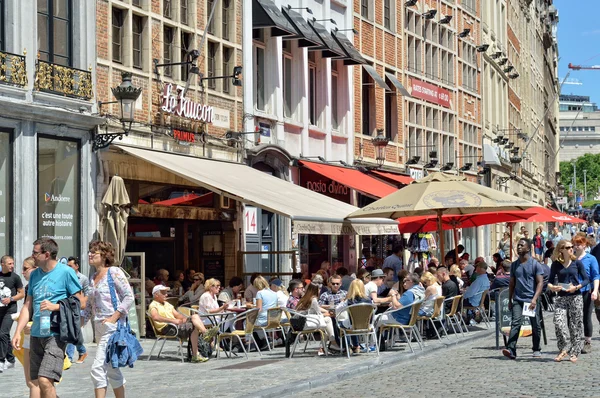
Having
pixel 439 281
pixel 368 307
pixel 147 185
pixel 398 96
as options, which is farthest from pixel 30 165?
pixel 398 96

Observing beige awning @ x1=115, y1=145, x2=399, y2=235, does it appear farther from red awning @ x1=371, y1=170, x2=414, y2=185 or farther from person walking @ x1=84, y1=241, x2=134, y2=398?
person walking @ x1=84, y1=241, x2=134, y2=398

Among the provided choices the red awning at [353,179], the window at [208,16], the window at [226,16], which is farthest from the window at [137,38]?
the red awning at [353,179]

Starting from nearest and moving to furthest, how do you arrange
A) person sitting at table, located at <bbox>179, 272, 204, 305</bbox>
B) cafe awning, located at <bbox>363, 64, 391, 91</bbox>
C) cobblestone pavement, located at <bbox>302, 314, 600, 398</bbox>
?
cobblestone pavement, located at <bbox>302, 314, 600, 398</bbox> < person sitting at table, located at <bbox>179, 272, 204, 305</bbox> < cafe awning, located at <bbox>363, 64, 391, 91</bbox>

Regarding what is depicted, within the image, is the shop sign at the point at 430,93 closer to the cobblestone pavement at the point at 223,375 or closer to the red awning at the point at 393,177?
the red awning at the point at 393,177

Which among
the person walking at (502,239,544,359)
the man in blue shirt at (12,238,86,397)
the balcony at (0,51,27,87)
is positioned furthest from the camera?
the balcony at (0,51,27,87)

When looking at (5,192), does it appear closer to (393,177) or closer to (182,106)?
(182,106)

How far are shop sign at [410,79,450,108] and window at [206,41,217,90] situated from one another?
561 inches

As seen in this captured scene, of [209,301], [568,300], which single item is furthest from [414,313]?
[209,301]

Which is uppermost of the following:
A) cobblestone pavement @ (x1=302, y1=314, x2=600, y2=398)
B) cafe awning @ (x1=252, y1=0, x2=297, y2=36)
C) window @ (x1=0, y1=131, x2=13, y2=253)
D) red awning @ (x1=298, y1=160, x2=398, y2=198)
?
cafe awning @ (x1=252, y1=0, x2=297, y2=36)

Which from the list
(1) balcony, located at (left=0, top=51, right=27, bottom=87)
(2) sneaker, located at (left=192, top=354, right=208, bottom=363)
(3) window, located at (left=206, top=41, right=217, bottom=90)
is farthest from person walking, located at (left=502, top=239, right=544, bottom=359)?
(3) window, located at (left=206, top=41, right=217, bottom=90)

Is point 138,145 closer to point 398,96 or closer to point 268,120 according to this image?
point 268,120

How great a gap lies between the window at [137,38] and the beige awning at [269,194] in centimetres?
168

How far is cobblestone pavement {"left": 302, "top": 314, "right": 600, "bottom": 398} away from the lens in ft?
41.4

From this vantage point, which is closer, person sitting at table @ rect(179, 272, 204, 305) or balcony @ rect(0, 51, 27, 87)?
balcony @ rect(0, 51, 27, 87)
